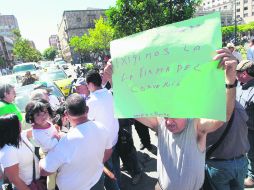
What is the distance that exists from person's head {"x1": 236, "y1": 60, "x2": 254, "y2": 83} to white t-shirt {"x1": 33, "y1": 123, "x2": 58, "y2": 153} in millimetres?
2359

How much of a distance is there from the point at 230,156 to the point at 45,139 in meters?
1.88

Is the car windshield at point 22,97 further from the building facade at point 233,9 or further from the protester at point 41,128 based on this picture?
the building facade at point 233,9

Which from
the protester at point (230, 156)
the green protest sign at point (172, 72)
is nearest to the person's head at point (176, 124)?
the green protest sign at point (172, 72)

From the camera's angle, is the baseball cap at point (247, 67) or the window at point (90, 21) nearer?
the baseball cap at point (247, 67)

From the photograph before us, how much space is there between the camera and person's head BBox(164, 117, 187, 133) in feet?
6.82

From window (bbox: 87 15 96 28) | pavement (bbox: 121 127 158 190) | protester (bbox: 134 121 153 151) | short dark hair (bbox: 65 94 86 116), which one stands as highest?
window (bbox: 87 15 96 28)

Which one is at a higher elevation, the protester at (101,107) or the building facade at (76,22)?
the building facade at (76,22)

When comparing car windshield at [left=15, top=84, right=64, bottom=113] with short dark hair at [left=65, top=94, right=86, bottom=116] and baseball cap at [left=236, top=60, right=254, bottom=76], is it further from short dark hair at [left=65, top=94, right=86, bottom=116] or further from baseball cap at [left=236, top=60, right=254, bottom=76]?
baseball cap at [left=236, top=60, right=254, bottom=76]

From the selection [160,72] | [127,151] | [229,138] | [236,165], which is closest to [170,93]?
[160,72]

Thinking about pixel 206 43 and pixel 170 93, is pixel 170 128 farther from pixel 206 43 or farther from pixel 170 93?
pixel 206 43

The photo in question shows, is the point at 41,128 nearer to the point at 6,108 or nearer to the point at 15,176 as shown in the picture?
the point at 15,176

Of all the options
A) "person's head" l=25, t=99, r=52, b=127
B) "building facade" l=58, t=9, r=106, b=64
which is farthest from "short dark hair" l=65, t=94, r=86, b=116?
"building facade" l=58, t=9, r=106, b=64

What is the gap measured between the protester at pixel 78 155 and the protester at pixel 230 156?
3.49 feet

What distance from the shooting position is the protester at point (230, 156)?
2.66 metres
